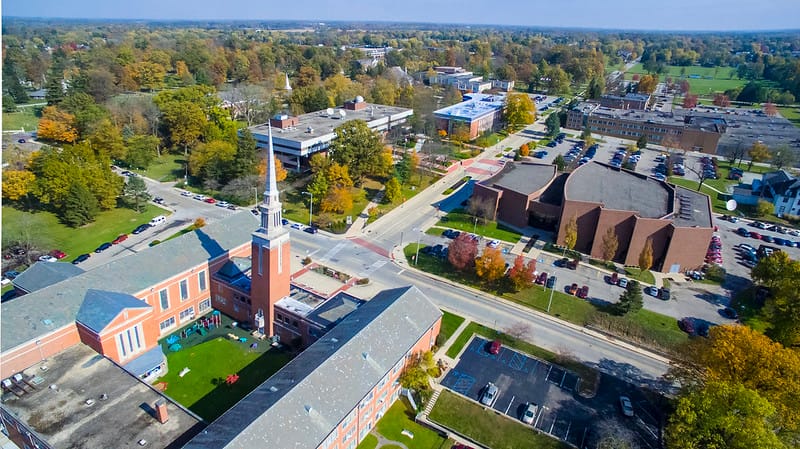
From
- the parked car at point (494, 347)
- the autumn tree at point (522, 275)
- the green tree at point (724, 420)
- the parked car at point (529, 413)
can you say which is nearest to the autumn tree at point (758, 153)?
the autumn tree at point (522, 275)

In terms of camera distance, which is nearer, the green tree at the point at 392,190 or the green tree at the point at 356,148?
the green tree at the point at 392,190

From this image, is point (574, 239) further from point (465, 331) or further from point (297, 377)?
point (297, 377)

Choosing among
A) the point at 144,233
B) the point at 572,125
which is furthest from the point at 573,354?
the point at 572,125

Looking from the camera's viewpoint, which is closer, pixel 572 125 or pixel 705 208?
pixel 705 208

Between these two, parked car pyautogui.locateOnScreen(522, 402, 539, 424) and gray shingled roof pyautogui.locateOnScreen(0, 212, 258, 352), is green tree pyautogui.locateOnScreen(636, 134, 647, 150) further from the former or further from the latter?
gray shingled roof pyautogui.locateOnScreen(0, 212, 258, 352)

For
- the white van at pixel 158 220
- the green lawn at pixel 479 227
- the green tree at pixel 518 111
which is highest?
the green tree at pixel 518 111

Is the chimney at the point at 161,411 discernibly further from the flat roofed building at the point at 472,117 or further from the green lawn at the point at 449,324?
the flat roofed building at the point at 472,117
